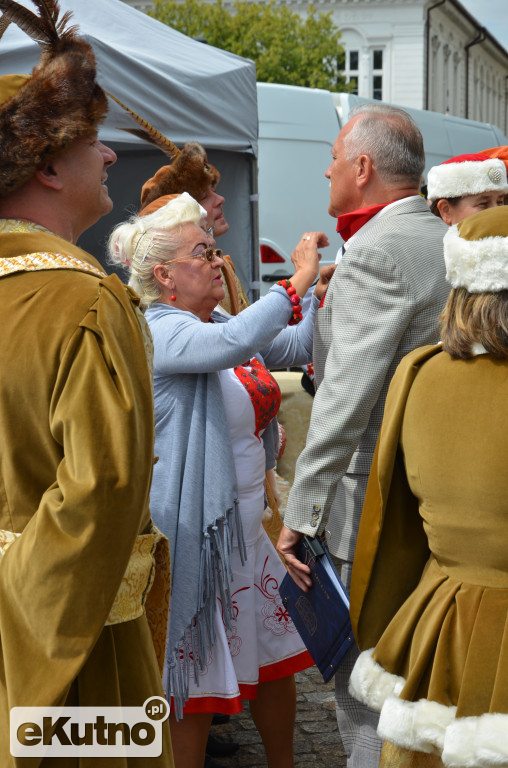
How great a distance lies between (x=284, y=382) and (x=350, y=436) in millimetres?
2826

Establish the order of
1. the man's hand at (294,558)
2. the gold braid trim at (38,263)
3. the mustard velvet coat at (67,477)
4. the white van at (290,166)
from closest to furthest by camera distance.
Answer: the mustard velvet coat at (67,477) → the gold braid trim at (38,263) → the man's hand at (294,558) → the white van at (290,166)

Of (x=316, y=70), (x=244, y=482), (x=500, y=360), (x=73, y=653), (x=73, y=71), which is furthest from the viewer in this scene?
(x=316, y=70)

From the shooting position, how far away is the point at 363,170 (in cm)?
284

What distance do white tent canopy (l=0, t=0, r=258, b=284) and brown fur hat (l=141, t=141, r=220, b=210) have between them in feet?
3.87

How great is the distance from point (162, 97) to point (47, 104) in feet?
13.3

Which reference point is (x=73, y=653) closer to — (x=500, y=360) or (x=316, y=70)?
(x=500, y=360)

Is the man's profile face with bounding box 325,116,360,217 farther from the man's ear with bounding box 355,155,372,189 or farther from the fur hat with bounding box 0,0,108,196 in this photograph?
the fur hat with bounding box 0,0,108,196

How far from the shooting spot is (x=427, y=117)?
530 inches

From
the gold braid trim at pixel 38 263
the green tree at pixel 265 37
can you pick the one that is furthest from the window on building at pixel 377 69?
the gold braid trim at pixel 38 263

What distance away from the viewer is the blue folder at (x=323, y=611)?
246 cm

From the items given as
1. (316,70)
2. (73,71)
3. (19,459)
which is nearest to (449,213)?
(73,71)

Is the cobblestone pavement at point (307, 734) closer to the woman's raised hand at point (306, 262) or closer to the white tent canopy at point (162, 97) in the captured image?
the woman's raised hand at point (306, 262)

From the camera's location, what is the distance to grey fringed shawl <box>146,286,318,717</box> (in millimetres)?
2826

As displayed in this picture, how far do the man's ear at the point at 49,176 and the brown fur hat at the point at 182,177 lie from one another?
2.13 m
